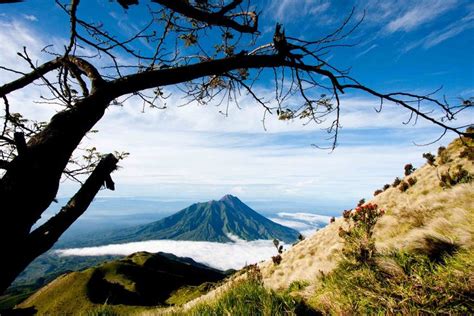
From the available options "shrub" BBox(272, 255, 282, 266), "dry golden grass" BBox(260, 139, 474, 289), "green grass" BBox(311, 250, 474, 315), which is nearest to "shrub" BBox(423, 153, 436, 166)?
"dry golden grass" BBox(260, 139, 474, 289)

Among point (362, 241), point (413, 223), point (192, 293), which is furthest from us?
point (192, 293)

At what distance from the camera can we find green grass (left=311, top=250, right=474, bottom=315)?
168 inches

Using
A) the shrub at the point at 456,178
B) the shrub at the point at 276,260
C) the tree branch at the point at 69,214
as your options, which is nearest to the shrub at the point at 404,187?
the shrub at the point at 456,178

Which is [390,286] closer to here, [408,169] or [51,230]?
[51,230]

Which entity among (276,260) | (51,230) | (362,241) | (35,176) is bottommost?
(276,260)

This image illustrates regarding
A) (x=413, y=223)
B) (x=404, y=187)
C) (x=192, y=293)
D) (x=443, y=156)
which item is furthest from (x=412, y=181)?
(x=192, y=293)

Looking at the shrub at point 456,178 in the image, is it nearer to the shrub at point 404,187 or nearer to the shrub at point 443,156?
the shrub at point 443,156

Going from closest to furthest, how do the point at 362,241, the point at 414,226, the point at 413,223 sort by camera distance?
the point at 362,241 → the point at 414,226 → the point at 413,223

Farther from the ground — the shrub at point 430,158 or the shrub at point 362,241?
the shrub at point 430,158

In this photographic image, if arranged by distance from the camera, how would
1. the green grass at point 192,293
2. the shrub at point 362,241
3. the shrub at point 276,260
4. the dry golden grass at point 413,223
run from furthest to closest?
the green grass at point 192,293 → the shrub at point 276,260 → the dry golden grass at point 413,223 → the shrub at point 362,241

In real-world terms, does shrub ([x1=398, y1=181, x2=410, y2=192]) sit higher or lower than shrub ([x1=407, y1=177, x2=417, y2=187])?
lower

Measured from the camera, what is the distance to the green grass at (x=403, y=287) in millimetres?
4270

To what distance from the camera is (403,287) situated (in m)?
4.85

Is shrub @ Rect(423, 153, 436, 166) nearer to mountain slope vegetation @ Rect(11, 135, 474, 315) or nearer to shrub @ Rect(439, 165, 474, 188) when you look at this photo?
shrub @ Rect(439, 165, 474, 188)
